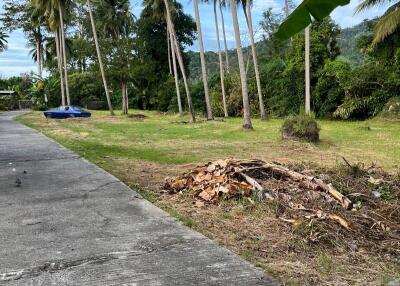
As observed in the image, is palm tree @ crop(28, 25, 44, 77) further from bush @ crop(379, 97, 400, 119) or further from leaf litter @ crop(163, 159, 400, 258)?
leaf litter @ crop(163, 159, 400, 258)

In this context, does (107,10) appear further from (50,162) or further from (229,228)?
(229,228)

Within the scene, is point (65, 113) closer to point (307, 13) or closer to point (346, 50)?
point (346, 50)

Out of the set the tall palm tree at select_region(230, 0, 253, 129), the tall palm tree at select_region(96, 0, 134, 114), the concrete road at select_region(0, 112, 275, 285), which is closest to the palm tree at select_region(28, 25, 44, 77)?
the tall palm tree at select_region(96, 0, 134, 114)

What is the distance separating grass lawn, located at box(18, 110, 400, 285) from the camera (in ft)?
12.9

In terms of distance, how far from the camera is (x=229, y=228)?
5.12 m

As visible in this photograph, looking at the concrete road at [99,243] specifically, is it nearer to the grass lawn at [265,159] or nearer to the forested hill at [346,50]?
the grass lawn at [265,159]

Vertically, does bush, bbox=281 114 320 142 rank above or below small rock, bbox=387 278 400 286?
above

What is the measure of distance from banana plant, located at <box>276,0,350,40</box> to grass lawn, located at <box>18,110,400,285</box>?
183 cm

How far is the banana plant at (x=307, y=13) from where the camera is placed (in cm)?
307

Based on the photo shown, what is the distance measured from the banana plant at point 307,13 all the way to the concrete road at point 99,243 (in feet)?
6.02

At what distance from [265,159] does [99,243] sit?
7.29 meters

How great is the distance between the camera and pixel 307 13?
3.17m

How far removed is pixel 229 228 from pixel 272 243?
2.16 feet

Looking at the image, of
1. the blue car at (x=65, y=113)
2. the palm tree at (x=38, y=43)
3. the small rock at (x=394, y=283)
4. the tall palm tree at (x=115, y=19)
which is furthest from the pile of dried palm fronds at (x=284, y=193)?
the palm tree at (x=38, y=43)
